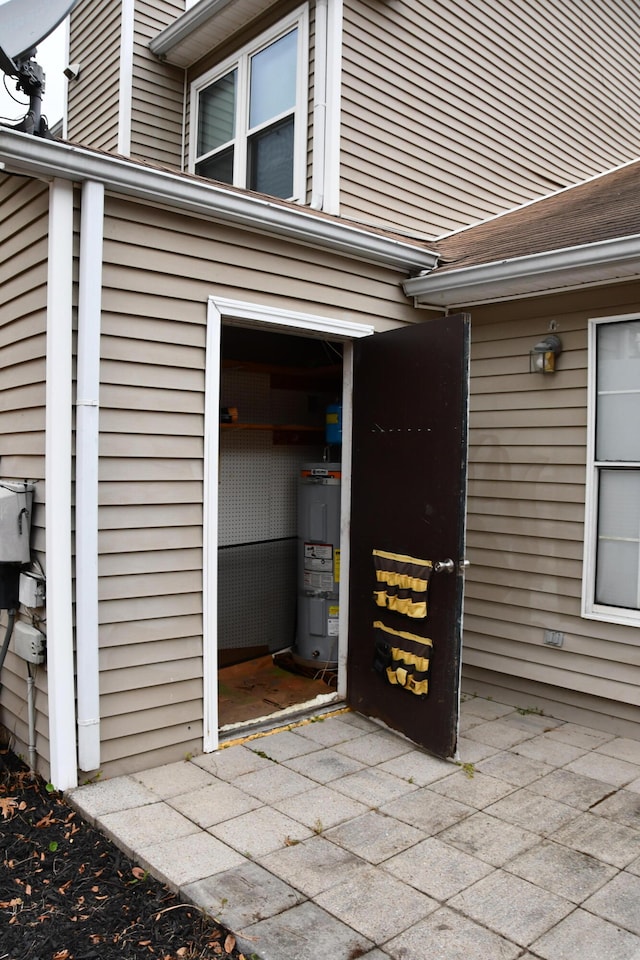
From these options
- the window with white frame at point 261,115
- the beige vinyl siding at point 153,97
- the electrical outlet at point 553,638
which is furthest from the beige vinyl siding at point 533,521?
the beige vinyl siding at point 153,97

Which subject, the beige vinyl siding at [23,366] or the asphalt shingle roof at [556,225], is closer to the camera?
the beige vinyl siding at [23,366]

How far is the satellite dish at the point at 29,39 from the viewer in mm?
3289

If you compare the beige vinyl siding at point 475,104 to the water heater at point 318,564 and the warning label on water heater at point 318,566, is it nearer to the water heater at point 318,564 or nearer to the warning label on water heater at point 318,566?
the water heater at point 318,564

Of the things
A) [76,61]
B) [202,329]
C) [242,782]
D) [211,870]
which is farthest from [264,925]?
[76,61]

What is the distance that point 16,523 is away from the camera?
3330 millimetres

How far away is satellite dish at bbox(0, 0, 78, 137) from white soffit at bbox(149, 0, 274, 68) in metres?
2.66

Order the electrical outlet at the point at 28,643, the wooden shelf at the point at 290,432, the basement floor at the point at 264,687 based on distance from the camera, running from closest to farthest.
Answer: the electrical outlet at the point at 28,643 < the basement floor at the point at 264,687 < the wooden shelf at the point at 290,432

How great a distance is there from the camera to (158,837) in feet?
9.38

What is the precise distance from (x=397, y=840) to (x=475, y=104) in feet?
18.6

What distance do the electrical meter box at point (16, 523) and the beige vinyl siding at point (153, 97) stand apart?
14.3 ft

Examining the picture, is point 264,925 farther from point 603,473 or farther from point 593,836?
point 603,473

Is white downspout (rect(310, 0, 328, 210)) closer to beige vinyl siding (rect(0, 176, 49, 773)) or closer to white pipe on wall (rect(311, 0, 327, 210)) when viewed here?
white pipe on wall (rect(311, 0, 327, 210))

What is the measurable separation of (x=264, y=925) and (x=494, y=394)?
130 inches

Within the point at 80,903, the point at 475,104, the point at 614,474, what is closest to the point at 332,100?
the point at 475,104
